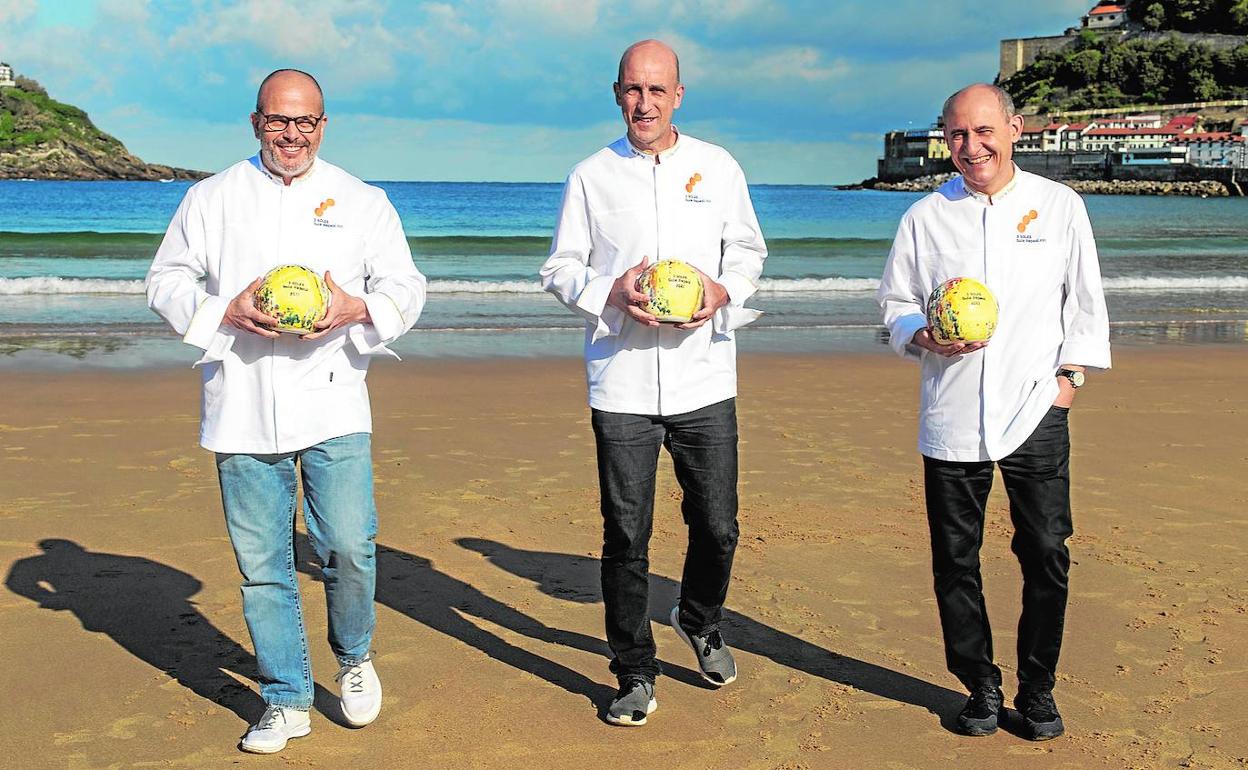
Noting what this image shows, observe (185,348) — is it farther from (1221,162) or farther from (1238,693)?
(1221,162)

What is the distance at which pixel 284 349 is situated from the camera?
13.0 feet

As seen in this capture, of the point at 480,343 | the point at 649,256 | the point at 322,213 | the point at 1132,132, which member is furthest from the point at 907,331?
the point at 1132,132

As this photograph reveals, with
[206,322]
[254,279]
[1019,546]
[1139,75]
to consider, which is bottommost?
[1019,546]

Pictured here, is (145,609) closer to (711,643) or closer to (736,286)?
(711,643)

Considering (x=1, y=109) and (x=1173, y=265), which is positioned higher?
(x=1, y=109)

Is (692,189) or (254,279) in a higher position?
(692,189)

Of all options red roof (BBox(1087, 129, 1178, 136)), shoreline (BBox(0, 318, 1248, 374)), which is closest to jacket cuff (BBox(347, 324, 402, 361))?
shoreline (BBox(0, 318, 1248, 374))

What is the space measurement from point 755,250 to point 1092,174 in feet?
406

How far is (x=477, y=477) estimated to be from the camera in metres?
7.99

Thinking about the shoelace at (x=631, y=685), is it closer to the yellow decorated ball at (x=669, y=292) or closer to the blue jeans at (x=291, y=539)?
the blue jeans at (x=291, y=539)

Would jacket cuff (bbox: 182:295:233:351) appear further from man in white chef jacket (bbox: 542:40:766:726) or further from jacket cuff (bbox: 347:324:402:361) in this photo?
man in white chef jacket (bbox: 542:40:766:726)

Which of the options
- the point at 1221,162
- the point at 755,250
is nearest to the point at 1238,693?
the point at 755,250

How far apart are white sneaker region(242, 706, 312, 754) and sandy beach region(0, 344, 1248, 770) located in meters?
0.05

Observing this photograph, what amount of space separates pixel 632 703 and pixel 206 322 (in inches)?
74.5
